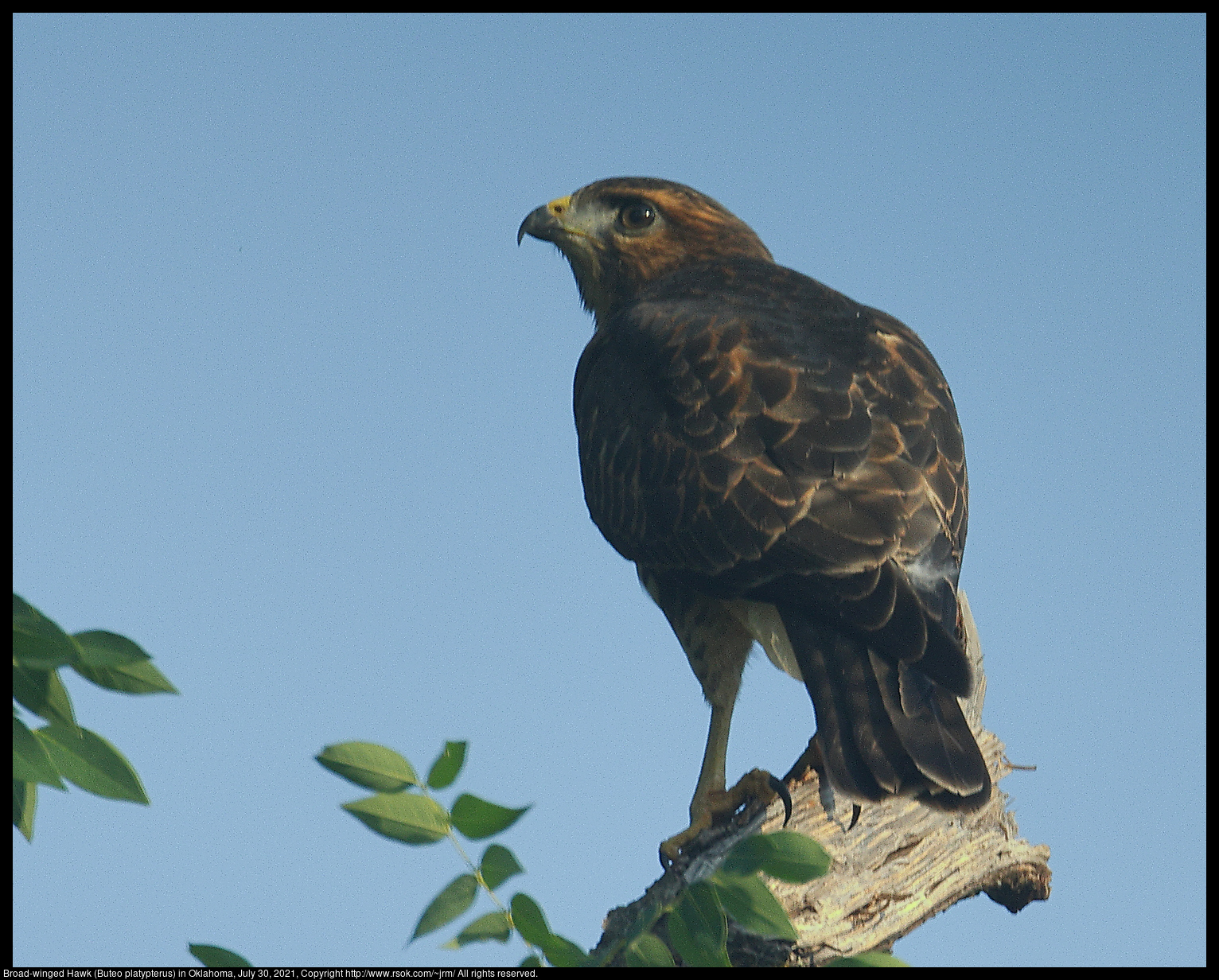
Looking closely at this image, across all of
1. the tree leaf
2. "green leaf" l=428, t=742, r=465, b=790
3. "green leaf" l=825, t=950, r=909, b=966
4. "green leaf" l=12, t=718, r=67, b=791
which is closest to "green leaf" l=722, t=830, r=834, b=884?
the tree leaf

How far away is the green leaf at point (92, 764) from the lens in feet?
6.23

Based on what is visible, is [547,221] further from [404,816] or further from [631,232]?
[404,816]

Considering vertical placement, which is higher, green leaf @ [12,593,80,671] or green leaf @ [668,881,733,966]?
green leaf @ [12,593,80,671]

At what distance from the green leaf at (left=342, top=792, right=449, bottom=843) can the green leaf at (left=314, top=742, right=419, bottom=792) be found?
23 millimetres

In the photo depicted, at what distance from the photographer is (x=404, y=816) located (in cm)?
215

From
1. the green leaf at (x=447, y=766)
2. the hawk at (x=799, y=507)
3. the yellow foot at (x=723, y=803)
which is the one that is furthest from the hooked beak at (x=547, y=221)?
the green leaf at (x=447, y=766)

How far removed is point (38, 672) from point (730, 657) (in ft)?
10.6

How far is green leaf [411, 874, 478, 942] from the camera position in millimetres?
2170

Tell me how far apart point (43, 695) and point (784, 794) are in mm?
2797

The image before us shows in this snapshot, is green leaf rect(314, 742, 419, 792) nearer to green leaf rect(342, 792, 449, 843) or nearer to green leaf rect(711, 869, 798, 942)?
green leaf rect(342, 792, 449, 843)

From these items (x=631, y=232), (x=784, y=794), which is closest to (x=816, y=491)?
(x=784, y=794)

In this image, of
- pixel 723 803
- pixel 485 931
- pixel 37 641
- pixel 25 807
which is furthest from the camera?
pixel 723 803
